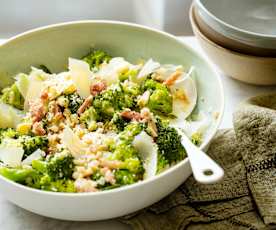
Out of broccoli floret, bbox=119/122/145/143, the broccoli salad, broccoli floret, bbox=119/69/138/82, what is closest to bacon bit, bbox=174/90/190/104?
the broccoli salad

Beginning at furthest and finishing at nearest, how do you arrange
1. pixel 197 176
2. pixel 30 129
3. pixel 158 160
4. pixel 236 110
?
pixel 236 110 < pixel 30 129 < pixel 158 160 < pixel 197 176

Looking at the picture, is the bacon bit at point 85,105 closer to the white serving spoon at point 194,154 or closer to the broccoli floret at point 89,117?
the broccoli floret at point 89,117

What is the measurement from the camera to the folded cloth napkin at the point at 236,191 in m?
1.50

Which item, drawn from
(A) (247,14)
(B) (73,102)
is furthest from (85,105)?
(A) (247,14)

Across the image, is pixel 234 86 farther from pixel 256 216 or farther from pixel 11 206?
pixel 11 206

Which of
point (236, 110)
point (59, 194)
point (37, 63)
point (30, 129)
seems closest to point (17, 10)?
point (37, 63)

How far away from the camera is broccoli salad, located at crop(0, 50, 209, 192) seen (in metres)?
1.43

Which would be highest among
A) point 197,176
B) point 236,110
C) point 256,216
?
point 197,176

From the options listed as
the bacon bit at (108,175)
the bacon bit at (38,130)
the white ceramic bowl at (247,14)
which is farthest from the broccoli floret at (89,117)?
the white ceramic bowl at (247,14)

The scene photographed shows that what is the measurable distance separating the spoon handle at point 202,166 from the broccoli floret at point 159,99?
236 millimetres

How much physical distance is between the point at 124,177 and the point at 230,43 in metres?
0.68

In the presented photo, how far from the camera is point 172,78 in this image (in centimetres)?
176

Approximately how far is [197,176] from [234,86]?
77cm

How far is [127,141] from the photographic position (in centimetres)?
149
